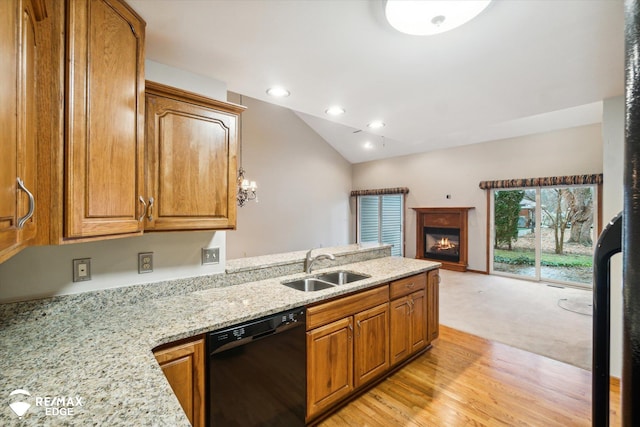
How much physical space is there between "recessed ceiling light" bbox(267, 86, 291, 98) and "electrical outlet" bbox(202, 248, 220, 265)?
51.3 inches

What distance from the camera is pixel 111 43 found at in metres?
1.30

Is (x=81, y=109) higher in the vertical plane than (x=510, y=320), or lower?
higher

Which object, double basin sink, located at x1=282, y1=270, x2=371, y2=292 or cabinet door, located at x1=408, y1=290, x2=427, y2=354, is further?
cabinet door, located at x1=408, y1=290, x2=427, y2=354

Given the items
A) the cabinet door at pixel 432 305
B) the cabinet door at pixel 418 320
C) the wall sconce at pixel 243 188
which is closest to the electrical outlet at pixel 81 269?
the cabinet door at pixel 418 320

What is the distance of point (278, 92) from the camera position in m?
2.32

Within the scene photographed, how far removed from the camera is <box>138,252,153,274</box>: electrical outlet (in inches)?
72.1

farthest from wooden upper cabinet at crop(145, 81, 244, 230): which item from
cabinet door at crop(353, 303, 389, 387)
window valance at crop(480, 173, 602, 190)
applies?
window valance at crop(480, 173, 602, 190)

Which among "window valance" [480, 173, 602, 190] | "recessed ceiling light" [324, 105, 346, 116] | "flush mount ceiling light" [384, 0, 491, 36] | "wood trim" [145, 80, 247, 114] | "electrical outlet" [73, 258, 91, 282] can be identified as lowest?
"electrical outlet" [73, 258, 91, 282]

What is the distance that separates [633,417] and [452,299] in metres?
4.80

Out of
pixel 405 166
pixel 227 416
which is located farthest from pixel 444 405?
pixel 405 166

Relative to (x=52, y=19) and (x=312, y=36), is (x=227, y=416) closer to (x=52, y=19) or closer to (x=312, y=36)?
(x=52, y=19)

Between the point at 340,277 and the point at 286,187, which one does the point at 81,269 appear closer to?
the point at 340,277

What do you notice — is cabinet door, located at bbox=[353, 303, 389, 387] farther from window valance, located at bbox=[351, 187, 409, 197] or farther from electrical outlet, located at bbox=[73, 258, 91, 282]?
window valance, located at bbox=[351, 187, 409, 197]

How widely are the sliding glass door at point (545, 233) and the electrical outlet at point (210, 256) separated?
5980 mm
